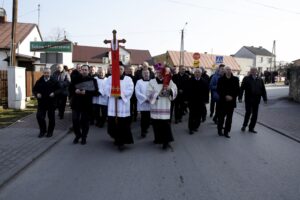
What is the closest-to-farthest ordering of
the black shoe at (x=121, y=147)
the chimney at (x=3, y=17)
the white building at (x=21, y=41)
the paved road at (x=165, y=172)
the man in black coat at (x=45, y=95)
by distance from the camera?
1. the paved road at (x=165, y=172)
2. the black shoe at (x=121, y=147)
3. the man in black coat at (x=45, y=95)
4. the white building at (x=21, y=41)
5. the chimney at (x=3, y=17)

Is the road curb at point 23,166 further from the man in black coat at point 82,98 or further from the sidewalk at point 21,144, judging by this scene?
the man in black coat at point 82,98

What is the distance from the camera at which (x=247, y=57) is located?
9469 centimetres

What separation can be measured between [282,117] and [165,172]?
9.27 meters

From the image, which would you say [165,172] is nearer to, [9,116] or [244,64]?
[9,116]

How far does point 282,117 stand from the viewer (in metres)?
14.3

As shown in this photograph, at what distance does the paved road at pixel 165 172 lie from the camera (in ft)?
17.4

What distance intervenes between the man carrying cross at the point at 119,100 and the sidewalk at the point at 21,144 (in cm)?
159

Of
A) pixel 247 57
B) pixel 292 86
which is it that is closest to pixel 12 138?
pixel 292 86

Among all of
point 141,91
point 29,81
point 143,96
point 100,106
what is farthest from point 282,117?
point 29,81

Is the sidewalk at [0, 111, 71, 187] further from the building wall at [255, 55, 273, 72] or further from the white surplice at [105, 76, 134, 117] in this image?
the building wall at [255, 55, 273, 72]

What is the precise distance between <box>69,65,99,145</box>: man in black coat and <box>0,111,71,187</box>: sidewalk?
76 cm

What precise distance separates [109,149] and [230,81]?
3908 mm

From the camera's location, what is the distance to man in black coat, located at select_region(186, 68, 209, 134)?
A: 10.5 meters

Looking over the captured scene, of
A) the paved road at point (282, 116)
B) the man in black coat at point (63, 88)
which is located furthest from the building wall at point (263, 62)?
the man in black coat at point (63, 88)
